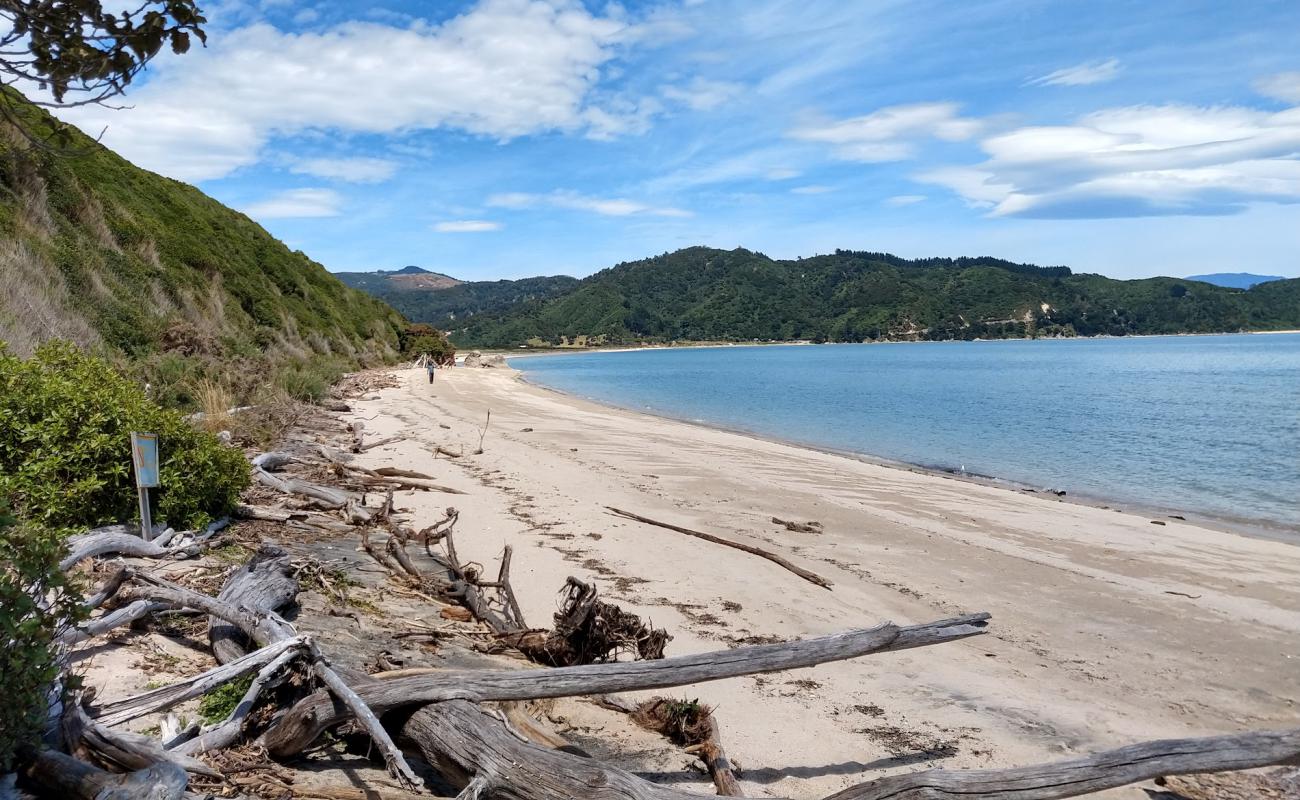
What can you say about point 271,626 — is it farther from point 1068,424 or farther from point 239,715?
point 1068,424

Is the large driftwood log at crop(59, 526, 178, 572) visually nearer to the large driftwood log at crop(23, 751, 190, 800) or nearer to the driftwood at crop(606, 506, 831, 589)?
the large driftwood log at crop(23, 751, 190, 800)

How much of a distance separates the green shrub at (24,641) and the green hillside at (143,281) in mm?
1328

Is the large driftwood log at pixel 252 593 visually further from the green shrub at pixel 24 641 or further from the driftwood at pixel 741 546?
the driftwood at pixel 741 546

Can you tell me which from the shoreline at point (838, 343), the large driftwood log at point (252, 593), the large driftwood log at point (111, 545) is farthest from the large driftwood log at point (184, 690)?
the shoreline at point (838, 343)

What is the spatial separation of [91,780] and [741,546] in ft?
22.7

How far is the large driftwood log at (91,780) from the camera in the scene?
263cm

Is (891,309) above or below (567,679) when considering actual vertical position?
above

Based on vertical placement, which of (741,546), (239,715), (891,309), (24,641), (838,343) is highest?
(891,309)

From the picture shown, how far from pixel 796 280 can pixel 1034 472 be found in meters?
179

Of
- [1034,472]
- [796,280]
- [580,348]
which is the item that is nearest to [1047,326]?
[796,280]

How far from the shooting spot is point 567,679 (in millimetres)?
3680

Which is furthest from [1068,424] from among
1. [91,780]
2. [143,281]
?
[91,780]

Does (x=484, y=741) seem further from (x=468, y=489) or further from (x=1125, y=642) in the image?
(x=468, y=489)

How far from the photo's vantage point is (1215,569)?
30.0 ft
